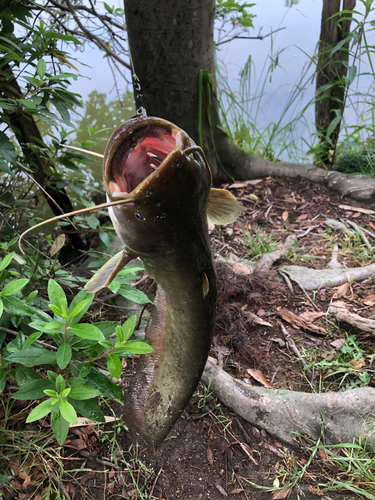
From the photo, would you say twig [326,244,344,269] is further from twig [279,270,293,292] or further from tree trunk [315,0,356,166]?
tree trunk [315,0,356,166]

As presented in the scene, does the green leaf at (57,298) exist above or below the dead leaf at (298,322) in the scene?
above

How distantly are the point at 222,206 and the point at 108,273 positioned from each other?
497mm

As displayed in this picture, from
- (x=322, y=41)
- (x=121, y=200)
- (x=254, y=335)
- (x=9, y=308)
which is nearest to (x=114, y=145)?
(x=121, y=200)

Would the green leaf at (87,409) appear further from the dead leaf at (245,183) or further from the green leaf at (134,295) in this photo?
the dead leaf at (245,183)

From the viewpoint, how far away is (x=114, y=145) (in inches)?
36.0

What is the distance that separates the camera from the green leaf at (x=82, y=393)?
1.17 metres

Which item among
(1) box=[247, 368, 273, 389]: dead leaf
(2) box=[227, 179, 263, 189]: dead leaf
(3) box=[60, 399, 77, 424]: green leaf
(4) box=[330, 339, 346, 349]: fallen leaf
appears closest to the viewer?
(3) box=[60, 399, 77, 424]: green leaf

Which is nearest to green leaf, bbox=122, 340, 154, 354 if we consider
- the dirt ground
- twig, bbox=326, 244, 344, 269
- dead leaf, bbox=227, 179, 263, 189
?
the dirt ground

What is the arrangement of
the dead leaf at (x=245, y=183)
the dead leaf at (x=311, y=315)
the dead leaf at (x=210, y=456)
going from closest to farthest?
the dead leaf at (x=210, y=456), the dead leaf at (x=311, y=315), the dead leaf at (x=245, y=183)

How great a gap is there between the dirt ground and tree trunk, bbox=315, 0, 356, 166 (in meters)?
1.34

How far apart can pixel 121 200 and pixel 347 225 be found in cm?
326

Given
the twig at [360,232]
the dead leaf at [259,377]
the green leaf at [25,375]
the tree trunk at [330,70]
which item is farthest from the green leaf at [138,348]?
the tree trunk at [330,70]

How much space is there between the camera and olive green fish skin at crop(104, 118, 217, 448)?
89 centimetres

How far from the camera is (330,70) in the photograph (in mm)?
3957
